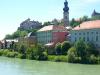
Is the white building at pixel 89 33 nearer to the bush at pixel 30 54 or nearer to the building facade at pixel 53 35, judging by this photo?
the building facade at pixel 53 35

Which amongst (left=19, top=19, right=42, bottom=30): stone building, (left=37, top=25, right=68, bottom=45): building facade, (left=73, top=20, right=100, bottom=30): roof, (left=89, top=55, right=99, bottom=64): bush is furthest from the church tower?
(left=89, top=55, right=99, bottom=64): bush

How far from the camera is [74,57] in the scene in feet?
149

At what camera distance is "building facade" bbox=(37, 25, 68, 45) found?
62781 millimetres

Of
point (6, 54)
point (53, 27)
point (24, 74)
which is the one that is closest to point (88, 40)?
point (53, 27)

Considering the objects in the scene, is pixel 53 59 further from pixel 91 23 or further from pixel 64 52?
pixel 91 23

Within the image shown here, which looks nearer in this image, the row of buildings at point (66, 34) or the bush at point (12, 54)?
the row of buildings at point (66, 34)

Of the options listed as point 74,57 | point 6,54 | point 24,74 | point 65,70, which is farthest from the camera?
point 6,54

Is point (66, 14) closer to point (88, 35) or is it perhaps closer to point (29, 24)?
point (29, 24)

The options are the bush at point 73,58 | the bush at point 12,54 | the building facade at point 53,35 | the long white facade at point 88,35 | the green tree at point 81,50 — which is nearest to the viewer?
the bush at point 73,58

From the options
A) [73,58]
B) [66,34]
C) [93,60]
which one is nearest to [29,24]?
[66,34]

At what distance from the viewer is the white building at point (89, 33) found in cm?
5241

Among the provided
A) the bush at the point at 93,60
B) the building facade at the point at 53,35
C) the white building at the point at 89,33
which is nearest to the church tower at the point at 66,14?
the building facade at the point at 53,35

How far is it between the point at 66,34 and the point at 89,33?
9399 millimetres

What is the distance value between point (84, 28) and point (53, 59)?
7665 mm
